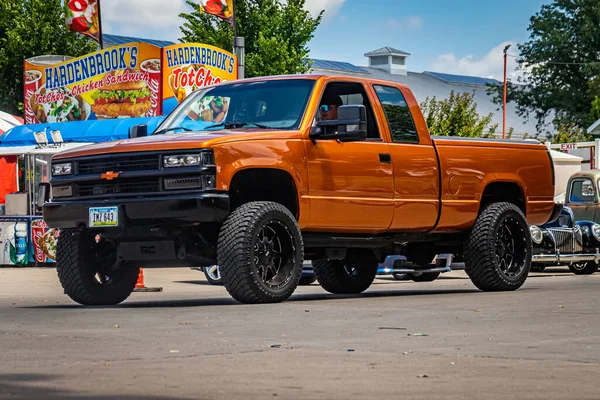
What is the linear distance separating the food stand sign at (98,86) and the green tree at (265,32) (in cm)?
1717

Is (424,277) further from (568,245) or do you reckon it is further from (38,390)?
(38,390)

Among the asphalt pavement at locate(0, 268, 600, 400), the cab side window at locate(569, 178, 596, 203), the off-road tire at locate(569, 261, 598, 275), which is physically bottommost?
the off-road tire at locate(569, 261, 598, 275)

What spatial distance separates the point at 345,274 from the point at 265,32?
33.1 m

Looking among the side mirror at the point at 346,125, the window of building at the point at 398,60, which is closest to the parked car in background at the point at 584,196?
the side mirror at the point at 346,125

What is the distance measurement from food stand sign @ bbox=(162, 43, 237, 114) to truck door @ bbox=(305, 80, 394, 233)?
13.8 meters

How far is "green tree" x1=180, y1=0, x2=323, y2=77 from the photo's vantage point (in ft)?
151

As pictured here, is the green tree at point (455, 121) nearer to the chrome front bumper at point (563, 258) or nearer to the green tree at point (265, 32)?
the green tree at point (265, 32)

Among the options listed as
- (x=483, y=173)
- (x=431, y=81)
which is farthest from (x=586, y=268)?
(x=431, y=81)

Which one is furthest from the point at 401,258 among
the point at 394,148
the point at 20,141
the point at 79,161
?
the point at 20,141

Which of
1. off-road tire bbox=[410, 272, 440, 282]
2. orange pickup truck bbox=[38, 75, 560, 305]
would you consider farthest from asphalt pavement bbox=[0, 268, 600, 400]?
off-road tire bbox=[410, 272, 440, 282]

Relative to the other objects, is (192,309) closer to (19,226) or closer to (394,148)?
(394,148)

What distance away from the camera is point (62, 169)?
11.6 m

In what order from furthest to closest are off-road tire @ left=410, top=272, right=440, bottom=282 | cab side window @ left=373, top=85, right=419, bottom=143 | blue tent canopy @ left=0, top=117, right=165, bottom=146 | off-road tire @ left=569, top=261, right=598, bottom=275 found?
1. blue tent canopy @ left=0, top=117, right=165, bottom=146
2. off-road tire @ left=569, top=261, right=598, bottom=275
3. off-road tire @ left=410, top=272, right=440, bottom=282
4. cab side window @ left=373, top=85, right=419, bottom=143

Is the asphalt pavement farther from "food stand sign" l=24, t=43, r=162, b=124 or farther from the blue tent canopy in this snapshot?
"food stand sign" l=24, t=43, r=162, b=124
